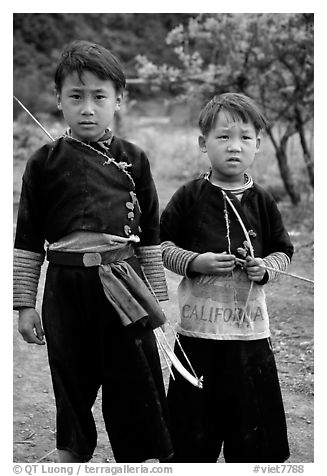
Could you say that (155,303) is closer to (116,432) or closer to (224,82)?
(116,432)

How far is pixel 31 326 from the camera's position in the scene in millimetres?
2482

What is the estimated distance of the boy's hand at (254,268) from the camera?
101 inches

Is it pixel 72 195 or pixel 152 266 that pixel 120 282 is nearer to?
pixel 152 266

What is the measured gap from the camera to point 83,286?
97.1 inches

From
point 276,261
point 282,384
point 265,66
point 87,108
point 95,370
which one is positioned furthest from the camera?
point 265,66

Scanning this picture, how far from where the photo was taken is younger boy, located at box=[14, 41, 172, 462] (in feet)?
8.05

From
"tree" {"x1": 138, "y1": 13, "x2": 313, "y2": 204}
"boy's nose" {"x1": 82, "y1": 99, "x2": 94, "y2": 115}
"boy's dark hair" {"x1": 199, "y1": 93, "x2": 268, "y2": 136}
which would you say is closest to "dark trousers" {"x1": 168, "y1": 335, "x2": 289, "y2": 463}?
"boy's dark hair" {"x1": 199, "y1": 93, "x2": 268, "y2": 136}

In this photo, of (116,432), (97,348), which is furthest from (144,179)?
(116,432)

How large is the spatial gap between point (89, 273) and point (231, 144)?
0.64m

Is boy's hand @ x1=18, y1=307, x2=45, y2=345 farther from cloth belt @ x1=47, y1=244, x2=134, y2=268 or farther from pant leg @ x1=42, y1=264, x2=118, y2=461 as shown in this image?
cloth belt @ x1=47, y1=244, x2=134, y2=268

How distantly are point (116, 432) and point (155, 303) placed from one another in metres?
0.45

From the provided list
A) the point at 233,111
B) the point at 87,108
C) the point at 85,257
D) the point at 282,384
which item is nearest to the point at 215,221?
the point at 233,111

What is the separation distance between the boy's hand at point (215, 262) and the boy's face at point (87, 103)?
21.4 inches

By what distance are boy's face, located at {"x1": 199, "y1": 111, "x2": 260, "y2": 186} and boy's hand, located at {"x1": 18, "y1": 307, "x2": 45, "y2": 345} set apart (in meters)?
0.80
